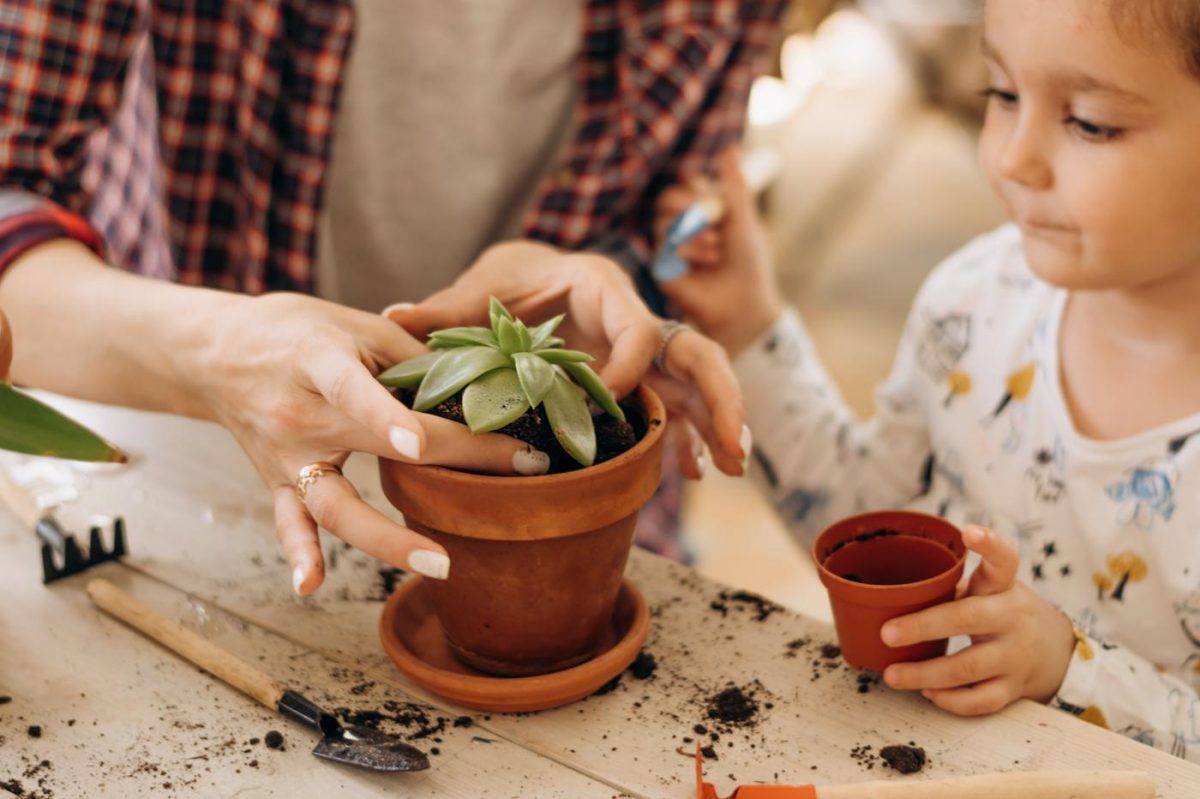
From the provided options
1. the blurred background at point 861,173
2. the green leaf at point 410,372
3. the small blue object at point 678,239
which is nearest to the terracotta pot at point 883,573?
the green leaf at point 410,372

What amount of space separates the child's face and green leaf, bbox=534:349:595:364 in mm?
440

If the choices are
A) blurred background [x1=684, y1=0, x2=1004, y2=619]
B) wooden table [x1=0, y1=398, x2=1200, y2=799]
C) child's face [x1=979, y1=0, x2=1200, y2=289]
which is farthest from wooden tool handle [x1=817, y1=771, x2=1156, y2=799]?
blurred background [x1=684, y1=0, x2=1004, y2=619]

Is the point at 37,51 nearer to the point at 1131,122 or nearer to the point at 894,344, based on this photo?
the point at 1131,122

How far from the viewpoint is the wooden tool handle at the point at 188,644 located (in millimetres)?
950

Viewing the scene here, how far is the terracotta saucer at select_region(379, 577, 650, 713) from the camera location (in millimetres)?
942

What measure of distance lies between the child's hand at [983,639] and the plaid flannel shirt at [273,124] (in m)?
0.77

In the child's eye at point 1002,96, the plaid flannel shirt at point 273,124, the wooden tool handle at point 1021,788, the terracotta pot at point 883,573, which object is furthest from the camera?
the plaid flannel shirt at point 273,124

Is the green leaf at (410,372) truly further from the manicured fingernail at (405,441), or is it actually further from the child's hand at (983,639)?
the child's hand at (983,639)

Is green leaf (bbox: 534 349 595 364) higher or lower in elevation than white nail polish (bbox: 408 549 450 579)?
higher

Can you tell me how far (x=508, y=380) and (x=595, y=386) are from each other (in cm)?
7

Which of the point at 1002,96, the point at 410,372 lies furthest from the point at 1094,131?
the point at 410,372

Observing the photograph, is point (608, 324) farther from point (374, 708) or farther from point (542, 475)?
point (374, 708)

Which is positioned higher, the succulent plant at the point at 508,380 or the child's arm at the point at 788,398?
the succulent plant at the point at 508,380

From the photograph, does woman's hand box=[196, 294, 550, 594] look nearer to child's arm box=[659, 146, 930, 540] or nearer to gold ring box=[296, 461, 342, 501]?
gold ring box=[296, 461, 342, 501]
